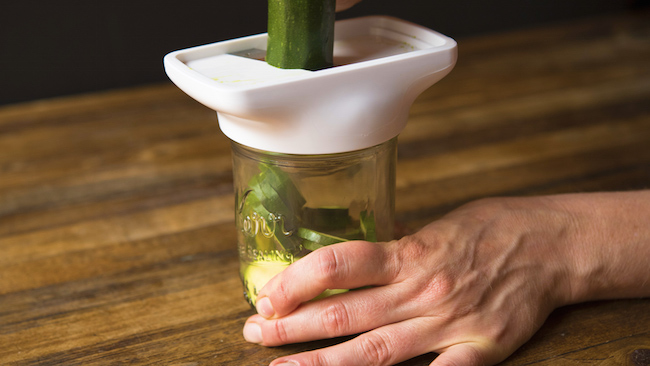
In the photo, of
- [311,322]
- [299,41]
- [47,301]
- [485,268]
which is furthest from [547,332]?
[47,301]

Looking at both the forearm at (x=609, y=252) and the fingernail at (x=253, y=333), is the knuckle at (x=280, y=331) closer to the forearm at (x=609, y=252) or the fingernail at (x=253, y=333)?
the fingernail at (x=253, y=333)

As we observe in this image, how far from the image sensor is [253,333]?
621 millimetres

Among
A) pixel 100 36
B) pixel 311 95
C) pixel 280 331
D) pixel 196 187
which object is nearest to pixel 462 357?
pixel 280 331

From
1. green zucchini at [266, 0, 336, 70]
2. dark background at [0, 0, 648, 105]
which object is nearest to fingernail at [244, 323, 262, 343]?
green zucchini at [266, 0, 336, 70]

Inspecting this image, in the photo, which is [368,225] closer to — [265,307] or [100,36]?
[265,307]

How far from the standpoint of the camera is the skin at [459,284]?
0.58 metres

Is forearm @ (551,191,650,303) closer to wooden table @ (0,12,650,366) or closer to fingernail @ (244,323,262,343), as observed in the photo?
wooden table @ (0,12,650,366)

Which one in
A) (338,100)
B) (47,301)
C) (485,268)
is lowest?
(47,301)

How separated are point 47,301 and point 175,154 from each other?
0.42 meters

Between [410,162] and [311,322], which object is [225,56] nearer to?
[311,322]

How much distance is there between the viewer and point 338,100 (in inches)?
21.1

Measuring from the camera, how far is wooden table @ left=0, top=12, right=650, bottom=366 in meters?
0.64

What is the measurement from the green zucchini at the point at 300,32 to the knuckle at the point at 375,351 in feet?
0.86

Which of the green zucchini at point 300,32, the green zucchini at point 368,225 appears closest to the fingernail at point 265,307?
the green zucchini at point 368,225
